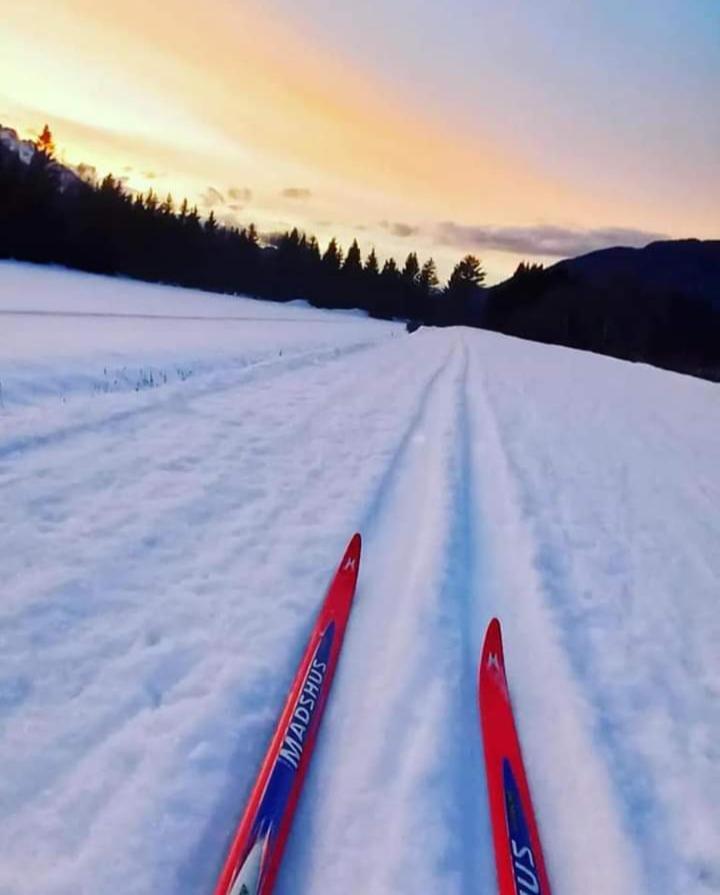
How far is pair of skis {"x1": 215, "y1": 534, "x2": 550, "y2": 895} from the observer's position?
2244 mm

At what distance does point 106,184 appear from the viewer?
6075 cm

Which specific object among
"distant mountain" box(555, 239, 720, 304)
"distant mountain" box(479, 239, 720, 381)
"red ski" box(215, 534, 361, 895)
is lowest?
"red ski" box(215, 534, 361, 895)

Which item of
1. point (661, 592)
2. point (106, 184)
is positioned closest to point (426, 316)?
point (106, 184)

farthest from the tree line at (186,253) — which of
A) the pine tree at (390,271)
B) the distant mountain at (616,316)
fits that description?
the distant mountain at (616,316)

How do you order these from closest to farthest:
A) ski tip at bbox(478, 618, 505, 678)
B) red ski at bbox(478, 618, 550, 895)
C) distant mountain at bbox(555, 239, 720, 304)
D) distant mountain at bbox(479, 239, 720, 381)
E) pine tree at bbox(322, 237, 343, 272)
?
red ski at bbox(478, 618, 550, 895), ski tip at bbox(478, 618, 505, 678), distant mountain at bbox(479, 239, 720, 381), pine tree at bbox(322, 237, 343, 272), distant mountain at bbox(555, 239, 720, 304)

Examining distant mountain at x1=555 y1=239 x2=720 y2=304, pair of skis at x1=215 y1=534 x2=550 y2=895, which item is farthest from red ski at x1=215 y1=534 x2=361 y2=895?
distant mountain at x1=555 y1=239 x2=720 y2=304

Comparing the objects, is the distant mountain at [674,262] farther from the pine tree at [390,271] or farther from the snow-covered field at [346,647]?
the snow-covered field at [346,647]

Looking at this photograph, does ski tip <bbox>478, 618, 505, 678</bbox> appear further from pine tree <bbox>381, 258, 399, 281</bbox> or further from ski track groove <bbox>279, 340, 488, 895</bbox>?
pine tree <bbox>381, 258, 399, 281</bbox>

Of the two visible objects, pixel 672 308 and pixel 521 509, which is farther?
pixel 672 308

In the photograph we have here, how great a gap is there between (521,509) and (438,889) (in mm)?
4176

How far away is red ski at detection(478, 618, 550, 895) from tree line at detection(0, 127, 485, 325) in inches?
2015

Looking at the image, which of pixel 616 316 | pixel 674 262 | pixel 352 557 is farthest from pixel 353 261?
pixel 674 262

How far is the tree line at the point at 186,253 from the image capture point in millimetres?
46969

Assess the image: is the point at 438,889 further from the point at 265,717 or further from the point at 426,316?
the point at 426,316
